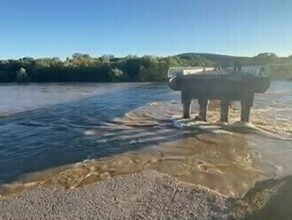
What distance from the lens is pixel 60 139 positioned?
815 inches

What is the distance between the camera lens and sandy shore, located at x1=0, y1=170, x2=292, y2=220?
9.70 m

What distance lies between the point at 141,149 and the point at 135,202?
7.18 metres

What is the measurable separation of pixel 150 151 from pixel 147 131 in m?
5.23

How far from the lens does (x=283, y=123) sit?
86.4 feet

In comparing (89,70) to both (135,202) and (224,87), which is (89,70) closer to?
(224,87)

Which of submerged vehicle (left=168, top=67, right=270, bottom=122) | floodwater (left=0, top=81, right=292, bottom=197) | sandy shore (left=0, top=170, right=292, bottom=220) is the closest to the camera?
sandy shore (left=0, top=170, right=292, bottom=220)

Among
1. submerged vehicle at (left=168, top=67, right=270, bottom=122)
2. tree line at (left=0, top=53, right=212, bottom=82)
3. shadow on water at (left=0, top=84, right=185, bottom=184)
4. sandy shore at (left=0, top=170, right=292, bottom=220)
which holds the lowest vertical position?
tree line at (left=0, top=53, right=212, bottom=82)

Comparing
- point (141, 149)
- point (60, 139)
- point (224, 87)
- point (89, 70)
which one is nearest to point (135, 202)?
point (141, 149)

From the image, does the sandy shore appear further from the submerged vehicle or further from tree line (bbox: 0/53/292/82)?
tree line (bbox: 0/53/292/82)

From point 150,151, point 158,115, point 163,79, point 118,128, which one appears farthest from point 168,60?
point 150,151

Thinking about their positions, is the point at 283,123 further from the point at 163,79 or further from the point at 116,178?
the point at 163,79

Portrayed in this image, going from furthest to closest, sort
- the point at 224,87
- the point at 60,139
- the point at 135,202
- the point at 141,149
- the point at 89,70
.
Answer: the point at 89,70 → the point at 224,87 → the point at 60,139 → the point at 141,149 → the point at 135,202

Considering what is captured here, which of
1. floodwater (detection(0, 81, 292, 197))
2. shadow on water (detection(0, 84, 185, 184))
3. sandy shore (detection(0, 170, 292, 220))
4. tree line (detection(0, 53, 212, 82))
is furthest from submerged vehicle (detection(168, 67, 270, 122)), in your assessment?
tree line (detection(0, 53, 212, 82))

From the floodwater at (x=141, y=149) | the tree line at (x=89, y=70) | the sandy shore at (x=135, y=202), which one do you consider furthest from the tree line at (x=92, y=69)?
the sandy shore at (x=135, y=202)
